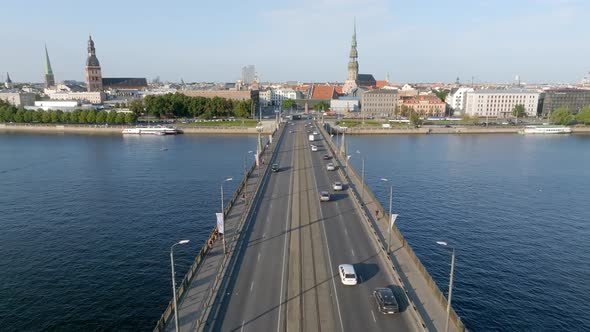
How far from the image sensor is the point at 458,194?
256 feet

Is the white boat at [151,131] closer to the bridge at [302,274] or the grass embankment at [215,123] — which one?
the grass embankment at [215,123]

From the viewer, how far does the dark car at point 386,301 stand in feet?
100.0

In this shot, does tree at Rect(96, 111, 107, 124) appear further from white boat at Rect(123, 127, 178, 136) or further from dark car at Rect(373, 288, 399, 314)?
dark car at Rect(373, 288, 399, 314)

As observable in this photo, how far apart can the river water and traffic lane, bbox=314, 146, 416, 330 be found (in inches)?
400

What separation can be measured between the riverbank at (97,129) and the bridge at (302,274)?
118m

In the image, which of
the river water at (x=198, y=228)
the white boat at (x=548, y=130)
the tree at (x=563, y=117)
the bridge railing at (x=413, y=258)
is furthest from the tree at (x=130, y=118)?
the tree at (x=563, y=117)

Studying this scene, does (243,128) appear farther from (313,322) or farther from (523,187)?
(313,322)

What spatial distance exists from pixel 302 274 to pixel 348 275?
4601mm

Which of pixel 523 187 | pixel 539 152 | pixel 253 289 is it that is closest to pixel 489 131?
pixel 539 152

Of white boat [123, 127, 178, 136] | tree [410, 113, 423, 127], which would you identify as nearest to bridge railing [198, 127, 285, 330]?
white boat [123, 127, 178, 136]

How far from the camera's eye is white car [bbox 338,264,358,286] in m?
34.8

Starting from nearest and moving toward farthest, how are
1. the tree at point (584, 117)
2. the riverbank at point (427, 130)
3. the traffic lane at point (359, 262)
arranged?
the traffic lane at point (359, 262), the riverbank at point (427, 130), the tree at point (584, 117)

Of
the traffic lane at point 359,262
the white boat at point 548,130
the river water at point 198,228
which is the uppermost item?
the white boat at point 548,130

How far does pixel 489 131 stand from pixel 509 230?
449 feet
